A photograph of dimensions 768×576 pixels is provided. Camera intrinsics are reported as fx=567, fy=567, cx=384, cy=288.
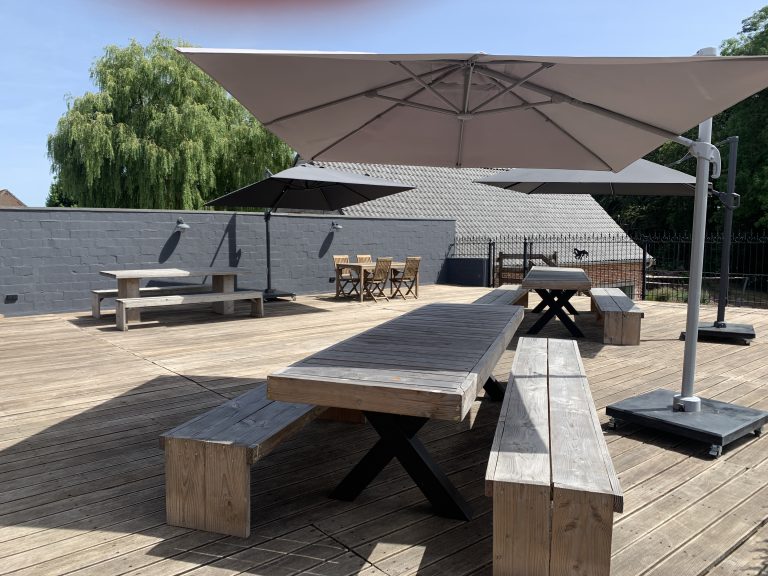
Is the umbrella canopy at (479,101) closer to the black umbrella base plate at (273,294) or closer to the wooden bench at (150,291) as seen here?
the wooden bench at (150,291)

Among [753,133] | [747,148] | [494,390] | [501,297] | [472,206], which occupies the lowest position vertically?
[494,390]

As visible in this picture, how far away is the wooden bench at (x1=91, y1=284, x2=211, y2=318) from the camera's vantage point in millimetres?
8242

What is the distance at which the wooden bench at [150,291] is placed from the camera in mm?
8242

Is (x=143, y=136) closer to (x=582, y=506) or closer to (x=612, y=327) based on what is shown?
(x=612, y=327)

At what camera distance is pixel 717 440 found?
124 inches

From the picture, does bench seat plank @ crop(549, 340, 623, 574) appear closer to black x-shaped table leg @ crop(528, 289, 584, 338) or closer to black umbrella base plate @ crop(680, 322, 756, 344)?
black x-shaped table leg @ crop(528, 289, 584, 338)

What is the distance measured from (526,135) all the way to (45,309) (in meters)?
7.82

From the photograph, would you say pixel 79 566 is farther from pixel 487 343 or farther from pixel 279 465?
pixel 487 343

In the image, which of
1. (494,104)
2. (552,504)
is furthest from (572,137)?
(552,504)

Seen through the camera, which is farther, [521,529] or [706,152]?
[706,152]

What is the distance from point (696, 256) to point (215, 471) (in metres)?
2.95

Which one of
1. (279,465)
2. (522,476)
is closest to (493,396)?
(279,465)

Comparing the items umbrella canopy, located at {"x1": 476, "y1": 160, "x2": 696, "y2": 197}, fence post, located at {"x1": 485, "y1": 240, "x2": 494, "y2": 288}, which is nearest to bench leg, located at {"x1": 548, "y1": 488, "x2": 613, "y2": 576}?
umbrella canopy, located at {"x1": 476, "y1": 160, "x2": 696, "y2": 197}

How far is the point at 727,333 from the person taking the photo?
21.2ft
